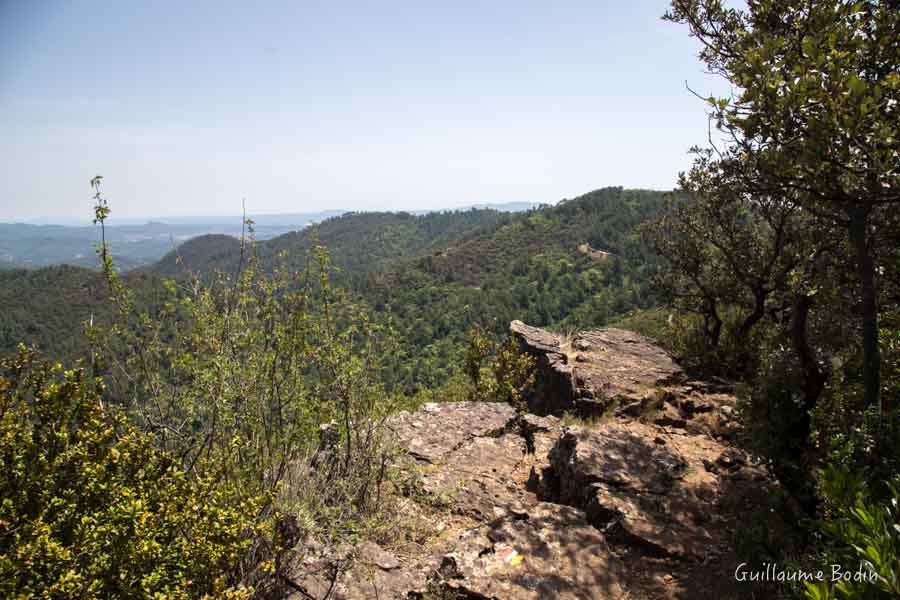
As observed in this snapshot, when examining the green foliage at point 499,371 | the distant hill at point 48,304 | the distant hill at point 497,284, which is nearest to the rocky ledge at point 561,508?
the green foliage at point 499,371

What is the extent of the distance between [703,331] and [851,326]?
25.5 feet

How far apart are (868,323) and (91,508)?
20.0 feet

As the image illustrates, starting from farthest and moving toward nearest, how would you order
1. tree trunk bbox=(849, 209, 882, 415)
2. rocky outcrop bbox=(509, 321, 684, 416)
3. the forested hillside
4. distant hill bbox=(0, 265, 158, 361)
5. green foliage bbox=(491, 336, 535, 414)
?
distant hill bbox=(0, 265, 158, 361), the forested hillside, green foliage bbox=(491, 336, 535, 414), rocky outcrop bbox=(509, 321, 684, 416), tree trunk bbox=(849, 209, 882, 415)

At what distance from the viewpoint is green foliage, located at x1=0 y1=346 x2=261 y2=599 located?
2318 mm

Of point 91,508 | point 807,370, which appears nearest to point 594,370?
point 807,370

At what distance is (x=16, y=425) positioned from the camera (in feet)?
9.14

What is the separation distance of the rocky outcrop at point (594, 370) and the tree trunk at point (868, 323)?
195 inches

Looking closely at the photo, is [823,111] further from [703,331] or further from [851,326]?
[703,331]

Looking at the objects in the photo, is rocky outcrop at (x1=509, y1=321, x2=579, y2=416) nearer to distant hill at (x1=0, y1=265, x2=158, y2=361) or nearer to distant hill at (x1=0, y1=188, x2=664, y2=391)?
distant hill at (x1=0, y1=188, x2=664, y2=391)

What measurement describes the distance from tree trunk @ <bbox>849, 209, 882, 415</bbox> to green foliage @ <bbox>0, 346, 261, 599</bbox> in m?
4.92

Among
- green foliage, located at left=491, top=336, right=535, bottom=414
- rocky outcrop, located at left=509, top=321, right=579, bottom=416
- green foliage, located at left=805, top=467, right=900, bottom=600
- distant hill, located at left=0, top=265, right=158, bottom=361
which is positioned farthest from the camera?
distant hill, located at left=0, top=265, right=158, bottom=361

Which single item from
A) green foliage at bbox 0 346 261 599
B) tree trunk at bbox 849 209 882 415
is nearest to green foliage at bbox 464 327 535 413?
tree trunk at bbox 849 209 882 415

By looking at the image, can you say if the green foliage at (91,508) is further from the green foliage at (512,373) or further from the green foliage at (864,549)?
the green foliage at (512,373)

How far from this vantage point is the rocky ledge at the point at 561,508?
13.8ft
